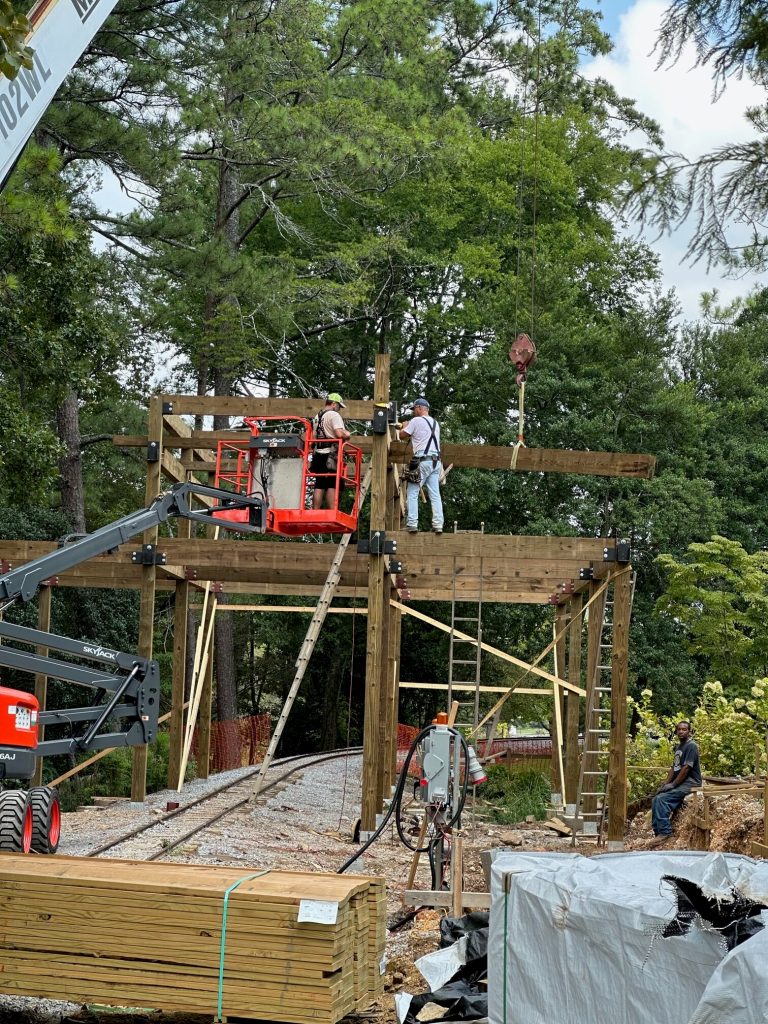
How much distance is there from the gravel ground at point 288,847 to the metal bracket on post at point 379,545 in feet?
11.3

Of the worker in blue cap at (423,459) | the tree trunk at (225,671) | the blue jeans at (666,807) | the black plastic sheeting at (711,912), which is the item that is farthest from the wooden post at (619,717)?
the tree trunk at (225,671)

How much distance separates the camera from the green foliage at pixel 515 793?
69.7 feet

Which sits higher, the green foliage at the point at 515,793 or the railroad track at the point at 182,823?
the railroad track at the point at 182,823

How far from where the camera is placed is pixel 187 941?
7.79m

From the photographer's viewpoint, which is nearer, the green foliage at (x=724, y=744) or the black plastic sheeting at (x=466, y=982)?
the black plastic sheeting at (x=466, y=982)

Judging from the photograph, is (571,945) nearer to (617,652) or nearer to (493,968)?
(493,968)

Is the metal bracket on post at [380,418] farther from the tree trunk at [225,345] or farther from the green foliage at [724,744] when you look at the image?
the tree trunk at [225,345]

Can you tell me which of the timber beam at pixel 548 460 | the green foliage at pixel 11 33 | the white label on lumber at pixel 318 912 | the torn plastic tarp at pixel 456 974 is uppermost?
the green foliage at pixel 11 33

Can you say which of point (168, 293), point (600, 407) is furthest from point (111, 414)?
point (600, 407)

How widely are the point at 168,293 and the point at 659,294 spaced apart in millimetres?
15159

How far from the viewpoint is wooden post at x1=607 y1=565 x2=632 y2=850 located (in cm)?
1562

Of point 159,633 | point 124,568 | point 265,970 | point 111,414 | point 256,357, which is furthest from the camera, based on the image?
point 159,633

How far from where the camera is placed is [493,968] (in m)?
7.05

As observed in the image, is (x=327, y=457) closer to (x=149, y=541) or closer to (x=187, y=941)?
(x=149, y=541)
